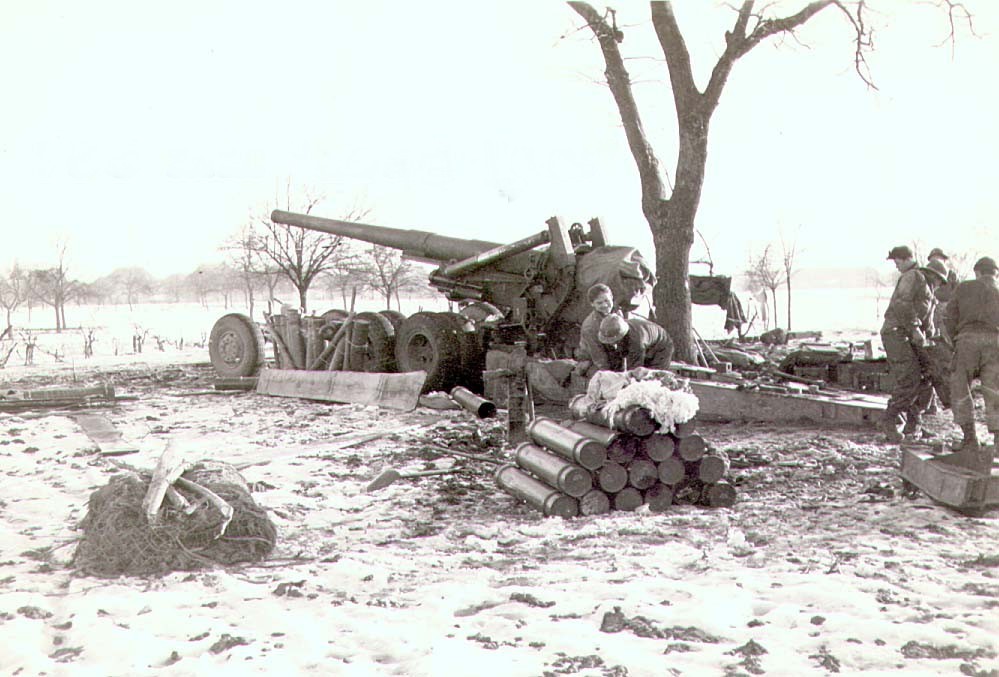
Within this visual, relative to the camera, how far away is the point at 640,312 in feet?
37.1

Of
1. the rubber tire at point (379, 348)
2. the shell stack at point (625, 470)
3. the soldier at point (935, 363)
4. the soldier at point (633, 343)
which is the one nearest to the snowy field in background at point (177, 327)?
the rubber tire at point (379, 348)

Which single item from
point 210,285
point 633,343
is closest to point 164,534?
point 633,343

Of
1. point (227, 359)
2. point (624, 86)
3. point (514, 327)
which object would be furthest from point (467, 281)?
point (227, 359)

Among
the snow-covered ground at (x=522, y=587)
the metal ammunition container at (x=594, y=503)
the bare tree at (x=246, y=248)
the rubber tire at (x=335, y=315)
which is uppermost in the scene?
the bare tree at (x=246, y=248)

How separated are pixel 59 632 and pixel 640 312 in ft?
27.0

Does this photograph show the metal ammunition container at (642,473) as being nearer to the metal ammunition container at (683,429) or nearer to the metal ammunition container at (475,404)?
the metal ammunition container at (683,429)

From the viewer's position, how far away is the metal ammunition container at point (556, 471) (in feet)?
20.9

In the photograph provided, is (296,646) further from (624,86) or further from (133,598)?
(624,86)

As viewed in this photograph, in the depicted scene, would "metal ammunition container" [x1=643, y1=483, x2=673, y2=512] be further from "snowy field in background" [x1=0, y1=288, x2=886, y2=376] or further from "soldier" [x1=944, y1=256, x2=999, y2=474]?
"snowy field in background" [x1=0, y1=288, x2=886, y2=376]

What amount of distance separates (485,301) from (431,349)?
1.04m

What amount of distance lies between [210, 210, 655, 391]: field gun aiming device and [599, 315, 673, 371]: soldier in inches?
112

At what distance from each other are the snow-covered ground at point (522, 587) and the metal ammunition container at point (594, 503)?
7.3 inches

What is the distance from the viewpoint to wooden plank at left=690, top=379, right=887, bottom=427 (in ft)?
30.8

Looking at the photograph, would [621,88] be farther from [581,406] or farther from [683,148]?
[581,406]
